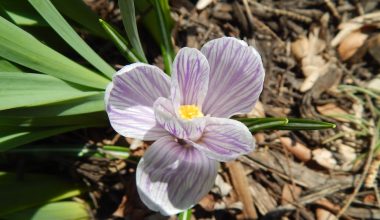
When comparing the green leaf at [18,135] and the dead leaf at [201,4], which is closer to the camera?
the green leaf at [18,135]

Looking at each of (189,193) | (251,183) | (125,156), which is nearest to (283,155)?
(251,183)

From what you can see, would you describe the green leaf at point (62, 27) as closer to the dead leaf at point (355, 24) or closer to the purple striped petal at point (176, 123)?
the purple striped petal at point (176, 123)

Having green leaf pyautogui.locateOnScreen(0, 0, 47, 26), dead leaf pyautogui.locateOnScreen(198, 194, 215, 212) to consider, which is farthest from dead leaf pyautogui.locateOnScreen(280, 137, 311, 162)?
green leaf pyautogui.locateOnScreen(0, 0, 47, 26)

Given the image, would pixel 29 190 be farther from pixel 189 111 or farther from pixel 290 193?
pixel 290 193

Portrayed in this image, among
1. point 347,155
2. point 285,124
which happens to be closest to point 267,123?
point 285,124

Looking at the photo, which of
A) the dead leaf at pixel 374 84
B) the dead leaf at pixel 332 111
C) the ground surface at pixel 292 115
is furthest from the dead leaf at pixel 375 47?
the dead leaf at pixel 332 111

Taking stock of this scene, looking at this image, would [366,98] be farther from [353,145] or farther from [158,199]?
[158,199]
